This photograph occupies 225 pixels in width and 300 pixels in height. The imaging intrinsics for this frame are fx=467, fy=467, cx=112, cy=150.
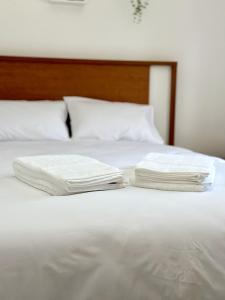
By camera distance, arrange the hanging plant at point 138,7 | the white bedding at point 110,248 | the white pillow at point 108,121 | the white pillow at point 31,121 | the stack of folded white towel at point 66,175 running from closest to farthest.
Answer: the white bedding at point 110,248 → the stack of folded white towel at point 66,175 → the white pillow at point 31,121 → the white pillow at point 108,121 → the hanging plant at point 138,7

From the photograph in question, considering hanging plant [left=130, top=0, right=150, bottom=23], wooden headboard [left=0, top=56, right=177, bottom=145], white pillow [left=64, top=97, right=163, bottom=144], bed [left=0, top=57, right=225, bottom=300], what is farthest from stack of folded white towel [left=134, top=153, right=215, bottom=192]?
hanging plant [left=130, top=0, right=150, bottom=23]

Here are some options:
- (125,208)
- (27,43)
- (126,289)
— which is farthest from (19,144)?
(126,289)

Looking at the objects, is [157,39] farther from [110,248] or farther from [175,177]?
[110,248]

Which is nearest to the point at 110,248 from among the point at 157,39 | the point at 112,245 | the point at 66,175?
the point at 112,245

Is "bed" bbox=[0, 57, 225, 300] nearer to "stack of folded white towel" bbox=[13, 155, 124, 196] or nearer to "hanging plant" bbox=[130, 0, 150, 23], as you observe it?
"stack of folded white towel" bbox=[13, 155, 124, 196]

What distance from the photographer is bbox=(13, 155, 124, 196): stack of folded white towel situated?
1.56 m

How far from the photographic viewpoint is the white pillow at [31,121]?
9.08ft

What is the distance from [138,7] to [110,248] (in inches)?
93.9

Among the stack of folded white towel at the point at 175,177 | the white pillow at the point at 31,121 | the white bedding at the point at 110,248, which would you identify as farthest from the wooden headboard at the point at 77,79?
the white bedding at the point at 110,248

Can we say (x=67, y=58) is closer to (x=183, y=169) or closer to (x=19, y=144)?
(x=19, y=144)

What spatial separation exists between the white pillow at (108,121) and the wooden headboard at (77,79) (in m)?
0.15

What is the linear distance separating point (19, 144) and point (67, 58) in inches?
33.2

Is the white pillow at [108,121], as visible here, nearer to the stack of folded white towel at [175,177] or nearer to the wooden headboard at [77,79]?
Result: the wooden headboard at [77,79]

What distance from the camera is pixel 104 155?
236 centimetres
